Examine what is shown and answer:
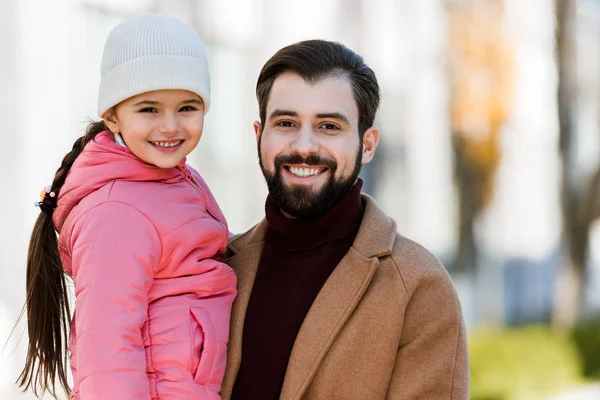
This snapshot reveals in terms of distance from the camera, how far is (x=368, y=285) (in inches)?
129

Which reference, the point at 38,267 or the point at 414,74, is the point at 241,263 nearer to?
the point at 38,267

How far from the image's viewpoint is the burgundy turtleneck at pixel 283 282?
329cm

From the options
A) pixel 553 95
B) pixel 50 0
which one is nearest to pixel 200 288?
pixel 50 0

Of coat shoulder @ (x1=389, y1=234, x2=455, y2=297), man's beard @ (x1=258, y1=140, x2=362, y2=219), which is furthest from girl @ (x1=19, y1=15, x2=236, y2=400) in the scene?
coat shoulder @ (x1=389, y1=234, x2=455, y2=297)

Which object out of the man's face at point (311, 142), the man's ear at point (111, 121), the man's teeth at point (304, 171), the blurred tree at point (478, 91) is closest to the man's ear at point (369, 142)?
the man's face at point (311, 142)

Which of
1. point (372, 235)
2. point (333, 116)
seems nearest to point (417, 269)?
point (372, 235)

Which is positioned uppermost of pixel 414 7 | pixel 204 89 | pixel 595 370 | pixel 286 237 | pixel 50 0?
pixel 414 7

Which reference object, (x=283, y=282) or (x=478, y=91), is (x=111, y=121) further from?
(x=478, y=91)

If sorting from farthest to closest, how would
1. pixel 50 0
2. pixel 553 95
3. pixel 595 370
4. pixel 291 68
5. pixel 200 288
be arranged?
pixel 553 95, pixel 595 370, pixel 50 0, pixel 291 68, pixel 200 288

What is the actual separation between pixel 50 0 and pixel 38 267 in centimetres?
384

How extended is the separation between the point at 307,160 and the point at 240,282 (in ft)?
1.56

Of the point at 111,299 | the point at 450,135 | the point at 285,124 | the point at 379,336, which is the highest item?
the point at 450,135

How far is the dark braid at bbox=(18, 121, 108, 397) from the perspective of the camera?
330cm

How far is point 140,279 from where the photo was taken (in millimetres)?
2979
